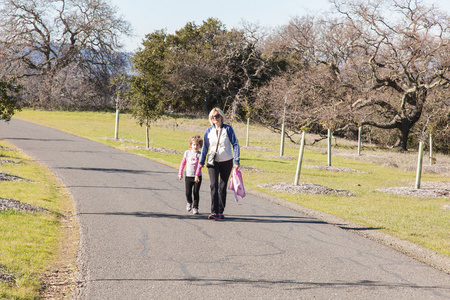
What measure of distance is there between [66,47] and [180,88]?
609 inches

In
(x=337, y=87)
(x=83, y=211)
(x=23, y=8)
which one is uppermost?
(x=23, y=8)

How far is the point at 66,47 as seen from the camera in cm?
5403

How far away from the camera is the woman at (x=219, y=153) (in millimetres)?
7754

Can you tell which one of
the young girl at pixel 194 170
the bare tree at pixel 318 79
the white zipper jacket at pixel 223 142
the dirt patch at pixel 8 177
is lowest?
the dirt patch at pixel 8 177

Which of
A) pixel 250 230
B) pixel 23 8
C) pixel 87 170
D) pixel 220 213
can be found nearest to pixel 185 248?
pixel 250 230

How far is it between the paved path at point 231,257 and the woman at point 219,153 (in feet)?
1.13

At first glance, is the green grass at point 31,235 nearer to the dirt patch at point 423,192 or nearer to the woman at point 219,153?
the woman at point 219,153

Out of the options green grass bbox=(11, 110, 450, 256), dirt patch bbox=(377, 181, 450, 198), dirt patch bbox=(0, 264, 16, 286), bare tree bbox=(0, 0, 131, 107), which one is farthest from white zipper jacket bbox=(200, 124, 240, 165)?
bare tree bbox=(0, 0, 131, 107)

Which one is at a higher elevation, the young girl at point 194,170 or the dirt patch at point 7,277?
the young girl at point 194,170

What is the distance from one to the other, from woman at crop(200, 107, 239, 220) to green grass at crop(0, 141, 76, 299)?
8.48ft

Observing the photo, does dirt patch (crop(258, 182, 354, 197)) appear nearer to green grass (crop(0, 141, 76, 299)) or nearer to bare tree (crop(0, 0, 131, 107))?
green grass (crop(0, 141, 76, 299))

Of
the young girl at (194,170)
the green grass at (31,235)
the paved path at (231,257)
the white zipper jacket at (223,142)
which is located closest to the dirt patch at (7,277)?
the green grass at (31,235)

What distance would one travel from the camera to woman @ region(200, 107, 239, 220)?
7.75 metres

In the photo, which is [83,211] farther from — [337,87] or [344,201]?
[337,87]
